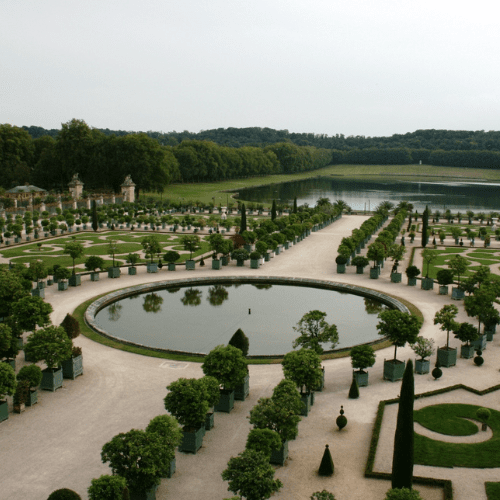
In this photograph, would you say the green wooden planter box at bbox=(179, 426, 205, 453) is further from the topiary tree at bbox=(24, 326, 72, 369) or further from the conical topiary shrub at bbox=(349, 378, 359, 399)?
the topiary tree at bbox=(24, 326, 72, 369)

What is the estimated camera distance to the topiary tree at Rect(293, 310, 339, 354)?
2317 centimetres

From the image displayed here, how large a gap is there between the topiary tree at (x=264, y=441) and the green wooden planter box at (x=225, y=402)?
184 inches

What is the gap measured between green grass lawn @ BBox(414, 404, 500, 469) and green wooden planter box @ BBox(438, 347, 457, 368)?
13.9 feet

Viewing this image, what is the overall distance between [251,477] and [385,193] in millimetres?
142362

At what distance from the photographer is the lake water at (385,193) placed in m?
118

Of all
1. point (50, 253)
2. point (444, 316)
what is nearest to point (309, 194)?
point (50, 253)

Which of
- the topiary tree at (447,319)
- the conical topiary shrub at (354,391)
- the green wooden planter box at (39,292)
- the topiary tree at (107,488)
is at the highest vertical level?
the topiary tree at (447,319)

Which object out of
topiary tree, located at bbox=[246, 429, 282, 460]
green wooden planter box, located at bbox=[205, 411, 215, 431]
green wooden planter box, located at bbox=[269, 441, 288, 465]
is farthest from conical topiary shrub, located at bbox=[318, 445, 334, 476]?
green wooden planter box, located at bbox=[205, 411, 215, 431]

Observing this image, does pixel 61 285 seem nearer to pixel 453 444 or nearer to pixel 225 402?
pixel 225 402

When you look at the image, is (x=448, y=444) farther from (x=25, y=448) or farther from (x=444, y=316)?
(x=25, y=448)

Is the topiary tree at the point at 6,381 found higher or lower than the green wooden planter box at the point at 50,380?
higher

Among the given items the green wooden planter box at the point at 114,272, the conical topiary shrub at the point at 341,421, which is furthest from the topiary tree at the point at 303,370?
the green wooden planter box at the point at 114,272

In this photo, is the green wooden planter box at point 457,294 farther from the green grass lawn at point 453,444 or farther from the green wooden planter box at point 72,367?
the green wooden planter box at point 72,367

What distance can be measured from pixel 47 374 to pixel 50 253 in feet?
106
